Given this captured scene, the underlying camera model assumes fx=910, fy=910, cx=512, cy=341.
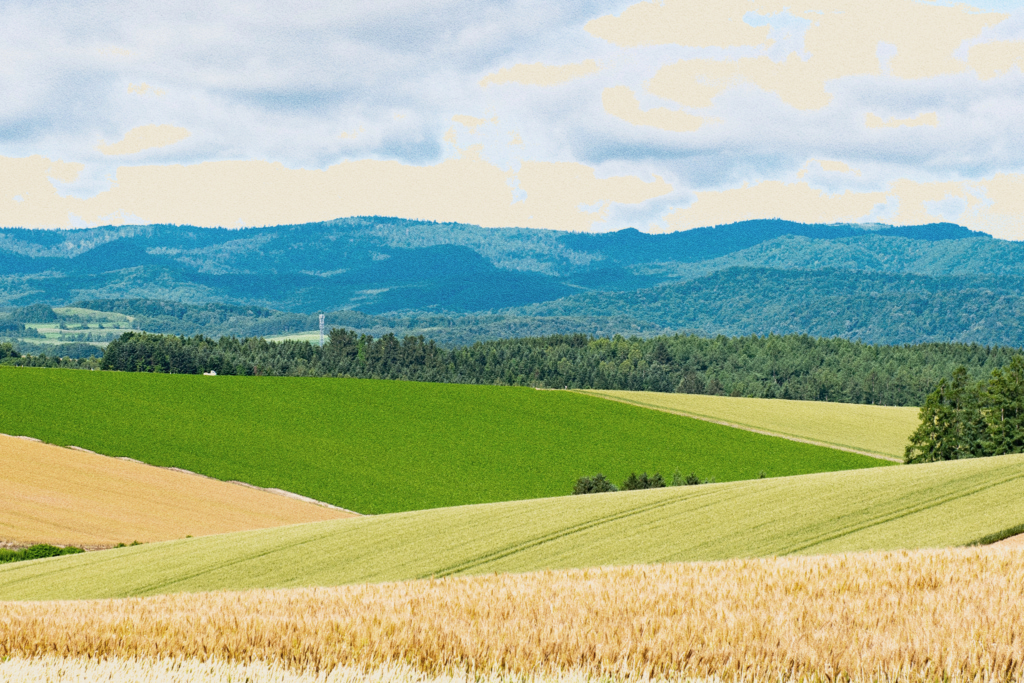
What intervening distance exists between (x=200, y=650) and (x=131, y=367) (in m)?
168

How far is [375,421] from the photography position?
9931cm

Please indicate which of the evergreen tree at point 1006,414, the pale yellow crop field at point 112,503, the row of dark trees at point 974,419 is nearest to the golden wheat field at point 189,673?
the pale yellow crop field at point 112,503

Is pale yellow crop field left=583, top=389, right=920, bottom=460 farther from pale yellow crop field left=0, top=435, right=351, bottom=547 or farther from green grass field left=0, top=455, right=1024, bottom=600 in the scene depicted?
green grass field left=0, top=455, right=1024, bottom=600

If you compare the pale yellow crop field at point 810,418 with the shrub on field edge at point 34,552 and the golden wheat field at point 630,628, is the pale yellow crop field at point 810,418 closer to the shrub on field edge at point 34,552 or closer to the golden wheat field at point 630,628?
the shrub on field edge at point 34,552

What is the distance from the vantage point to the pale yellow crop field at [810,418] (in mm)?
99688

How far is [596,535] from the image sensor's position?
1062 inches

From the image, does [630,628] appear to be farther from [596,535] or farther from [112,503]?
[112,503]

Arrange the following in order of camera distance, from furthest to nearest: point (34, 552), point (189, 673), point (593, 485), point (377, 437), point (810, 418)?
point (810, 418), point (377, 437), point (593, 485), point (34, 552), point (189, 673)

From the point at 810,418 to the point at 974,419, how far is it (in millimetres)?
45587

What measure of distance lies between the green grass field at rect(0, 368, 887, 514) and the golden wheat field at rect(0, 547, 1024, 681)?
5843 centimetres

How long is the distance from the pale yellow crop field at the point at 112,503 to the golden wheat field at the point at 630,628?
4321cm

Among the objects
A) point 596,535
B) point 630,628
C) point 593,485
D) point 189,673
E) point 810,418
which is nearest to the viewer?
point 189,673

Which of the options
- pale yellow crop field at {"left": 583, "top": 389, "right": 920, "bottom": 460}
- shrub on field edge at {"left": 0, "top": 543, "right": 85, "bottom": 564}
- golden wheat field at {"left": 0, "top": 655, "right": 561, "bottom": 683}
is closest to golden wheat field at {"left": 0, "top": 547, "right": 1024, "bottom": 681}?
golden wheat field at {"left": 0, "top": 655, "right": 561, "bottom": 683}

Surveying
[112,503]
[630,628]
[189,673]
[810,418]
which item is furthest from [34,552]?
[810,418]
